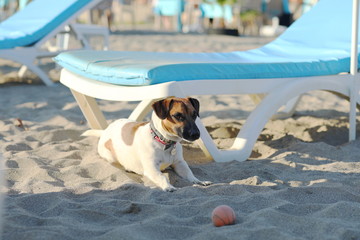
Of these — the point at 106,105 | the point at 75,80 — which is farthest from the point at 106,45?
the point at 75,80

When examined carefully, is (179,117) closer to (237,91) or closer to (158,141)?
(158,141)

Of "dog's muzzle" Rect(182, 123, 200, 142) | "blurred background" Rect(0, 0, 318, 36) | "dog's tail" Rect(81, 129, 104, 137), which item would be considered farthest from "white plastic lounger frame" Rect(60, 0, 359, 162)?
"blurred background" Rect(0, 0, 318, 36)

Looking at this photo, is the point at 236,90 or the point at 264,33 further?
the point at 264,33

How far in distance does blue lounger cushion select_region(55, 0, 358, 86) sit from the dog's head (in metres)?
0.38

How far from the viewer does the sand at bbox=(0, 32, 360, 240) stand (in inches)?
106

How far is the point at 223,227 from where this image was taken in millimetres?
A: 2689

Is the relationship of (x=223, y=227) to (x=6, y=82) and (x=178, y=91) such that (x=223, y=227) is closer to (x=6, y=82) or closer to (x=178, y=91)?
(x=178, y=91)

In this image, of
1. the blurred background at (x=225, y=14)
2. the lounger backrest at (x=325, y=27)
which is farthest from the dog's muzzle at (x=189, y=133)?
the blurred background at (x=225, y=14)

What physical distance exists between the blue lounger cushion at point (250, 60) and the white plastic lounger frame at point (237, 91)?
0.05 meters

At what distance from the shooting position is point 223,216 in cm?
273

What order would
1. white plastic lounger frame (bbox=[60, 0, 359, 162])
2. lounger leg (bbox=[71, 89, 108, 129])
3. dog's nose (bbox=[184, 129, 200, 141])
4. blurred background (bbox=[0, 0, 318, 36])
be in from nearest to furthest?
1. dog's nose (bbox=[184, 129, 200, 141])
2. white plastic lounger frame (bbox=[60, 0, 359, 162])
3. lounger leg (bbox=[71, 89, 108, 129])
4. blurred background (bbox=[0, 0, 318, 36])

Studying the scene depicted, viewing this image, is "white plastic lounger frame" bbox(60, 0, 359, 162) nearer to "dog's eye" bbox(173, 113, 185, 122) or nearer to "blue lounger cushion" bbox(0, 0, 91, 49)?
"dog's eye" bbox(173, 113, 185, 122)

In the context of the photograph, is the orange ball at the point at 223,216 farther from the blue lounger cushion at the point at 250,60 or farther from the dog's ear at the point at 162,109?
the blue lounger cushion at the point at 250,60

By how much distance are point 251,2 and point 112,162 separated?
17820mm
